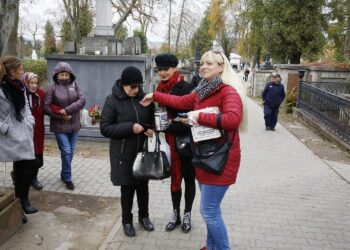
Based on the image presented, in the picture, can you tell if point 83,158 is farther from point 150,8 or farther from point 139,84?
point 150,8

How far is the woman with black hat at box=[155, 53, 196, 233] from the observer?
3.90 meters

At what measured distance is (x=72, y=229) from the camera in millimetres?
4234

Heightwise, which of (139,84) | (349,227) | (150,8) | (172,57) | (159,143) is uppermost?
(150,8)

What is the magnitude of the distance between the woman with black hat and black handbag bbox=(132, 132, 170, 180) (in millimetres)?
216

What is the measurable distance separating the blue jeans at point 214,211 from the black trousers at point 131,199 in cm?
106

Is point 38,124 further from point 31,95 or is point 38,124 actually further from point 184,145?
point 184,145

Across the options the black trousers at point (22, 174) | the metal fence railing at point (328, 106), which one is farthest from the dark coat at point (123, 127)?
the metal fence railing at point (328, 106)

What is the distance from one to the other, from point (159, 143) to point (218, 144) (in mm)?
975

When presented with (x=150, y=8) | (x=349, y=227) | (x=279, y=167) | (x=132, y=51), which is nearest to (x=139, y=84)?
(x=349, y=227)

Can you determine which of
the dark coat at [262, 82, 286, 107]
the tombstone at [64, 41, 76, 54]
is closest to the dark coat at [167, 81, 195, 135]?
the tombstone at [64, 41, 76, 54]

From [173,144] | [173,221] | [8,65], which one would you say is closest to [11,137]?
[8,65]

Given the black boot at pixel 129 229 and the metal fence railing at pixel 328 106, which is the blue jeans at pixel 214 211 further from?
the metal fence railing at pixel 328 106

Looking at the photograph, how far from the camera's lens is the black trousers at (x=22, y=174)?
4320 millimetres

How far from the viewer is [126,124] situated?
148 inches
